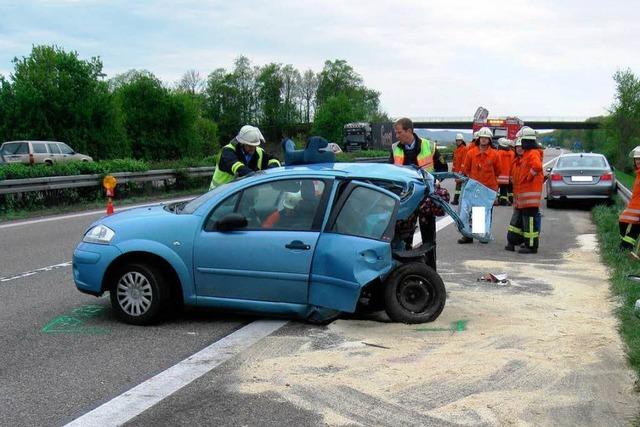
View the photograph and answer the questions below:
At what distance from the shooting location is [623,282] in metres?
8.00

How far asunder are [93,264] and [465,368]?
11.0 ft

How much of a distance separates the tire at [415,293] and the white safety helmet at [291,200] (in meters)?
1.07

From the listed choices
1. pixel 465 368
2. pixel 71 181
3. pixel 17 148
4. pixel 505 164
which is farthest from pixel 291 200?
pixel 17 148

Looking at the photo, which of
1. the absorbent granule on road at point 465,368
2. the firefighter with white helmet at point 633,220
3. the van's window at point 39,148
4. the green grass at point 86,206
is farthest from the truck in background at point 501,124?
the absorbent granule on road at point 465,368

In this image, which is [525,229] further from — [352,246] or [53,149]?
[53,149]

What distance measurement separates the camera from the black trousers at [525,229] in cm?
1120

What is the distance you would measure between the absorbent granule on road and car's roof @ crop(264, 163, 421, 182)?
1323mm

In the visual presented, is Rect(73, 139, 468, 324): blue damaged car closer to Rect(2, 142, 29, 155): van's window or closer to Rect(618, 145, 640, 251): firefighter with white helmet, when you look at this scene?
Rect(618, 145, 640, 251): firefighter with white helmet

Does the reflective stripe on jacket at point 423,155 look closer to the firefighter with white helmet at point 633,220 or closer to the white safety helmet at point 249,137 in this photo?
the white safety helmet at point 249,137

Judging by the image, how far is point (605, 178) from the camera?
18.8 m

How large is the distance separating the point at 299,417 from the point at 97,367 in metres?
1.76

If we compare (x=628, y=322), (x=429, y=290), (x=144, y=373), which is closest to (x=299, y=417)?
(x=144, y=373)

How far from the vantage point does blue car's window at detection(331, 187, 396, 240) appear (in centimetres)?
633

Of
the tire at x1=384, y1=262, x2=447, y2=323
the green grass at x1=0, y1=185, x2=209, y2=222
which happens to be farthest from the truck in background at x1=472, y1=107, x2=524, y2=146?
the tire at x1=384, y1=262, x2=447, y2=323
